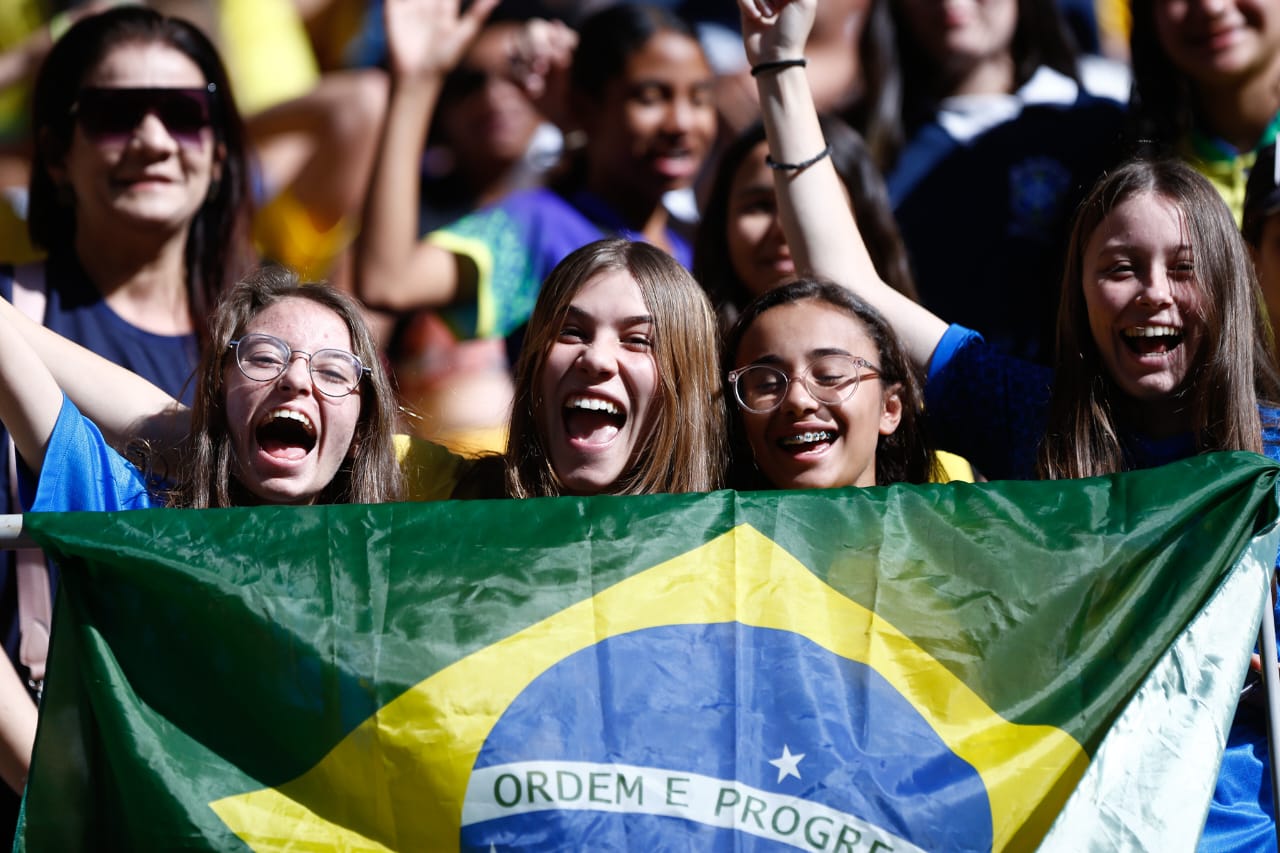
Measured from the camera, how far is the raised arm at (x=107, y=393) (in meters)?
3.14

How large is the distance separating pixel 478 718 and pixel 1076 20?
10.9 ft

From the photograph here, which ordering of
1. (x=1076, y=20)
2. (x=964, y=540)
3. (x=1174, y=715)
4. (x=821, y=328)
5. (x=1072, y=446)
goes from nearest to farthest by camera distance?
1. (x=1174, y=715)
2. (x=964, y=540)
3. (x=1072, y=446)
4. (x=821, y=328)
5. (x=1076, y=20)

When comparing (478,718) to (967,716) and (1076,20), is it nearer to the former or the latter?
(967,716)

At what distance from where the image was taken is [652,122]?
15.0ft

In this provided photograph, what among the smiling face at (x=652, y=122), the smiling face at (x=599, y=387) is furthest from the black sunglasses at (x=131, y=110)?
the smiling face at (x=599, y=387)

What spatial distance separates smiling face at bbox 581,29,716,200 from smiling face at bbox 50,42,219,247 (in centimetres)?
111

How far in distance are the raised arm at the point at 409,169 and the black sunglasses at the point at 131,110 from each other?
625 mm

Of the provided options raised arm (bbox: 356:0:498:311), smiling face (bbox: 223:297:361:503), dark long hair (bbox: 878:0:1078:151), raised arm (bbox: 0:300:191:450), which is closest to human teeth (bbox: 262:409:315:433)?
smiling face (bbox: 223:297:361:503)

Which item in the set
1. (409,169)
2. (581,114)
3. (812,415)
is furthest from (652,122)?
(812,415)

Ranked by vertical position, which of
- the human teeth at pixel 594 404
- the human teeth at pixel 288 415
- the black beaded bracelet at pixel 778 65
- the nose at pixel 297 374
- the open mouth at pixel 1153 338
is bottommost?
the human teeth at pixel 288 415

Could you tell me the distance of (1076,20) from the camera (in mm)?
4867

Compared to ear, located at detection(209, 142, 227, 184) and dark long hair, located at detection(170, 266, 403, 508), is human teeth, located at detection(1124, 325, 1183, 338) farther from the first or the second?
ear, located at detection(209, 142, 227, 184)

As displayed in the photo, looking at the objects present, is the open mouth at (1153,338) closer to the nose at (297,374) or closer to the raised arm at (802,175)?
the raised arm at (802,175)

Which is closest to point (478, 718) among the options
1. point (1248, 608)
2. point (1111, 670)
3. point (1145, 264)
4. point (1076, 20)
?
point (1111, 670)
